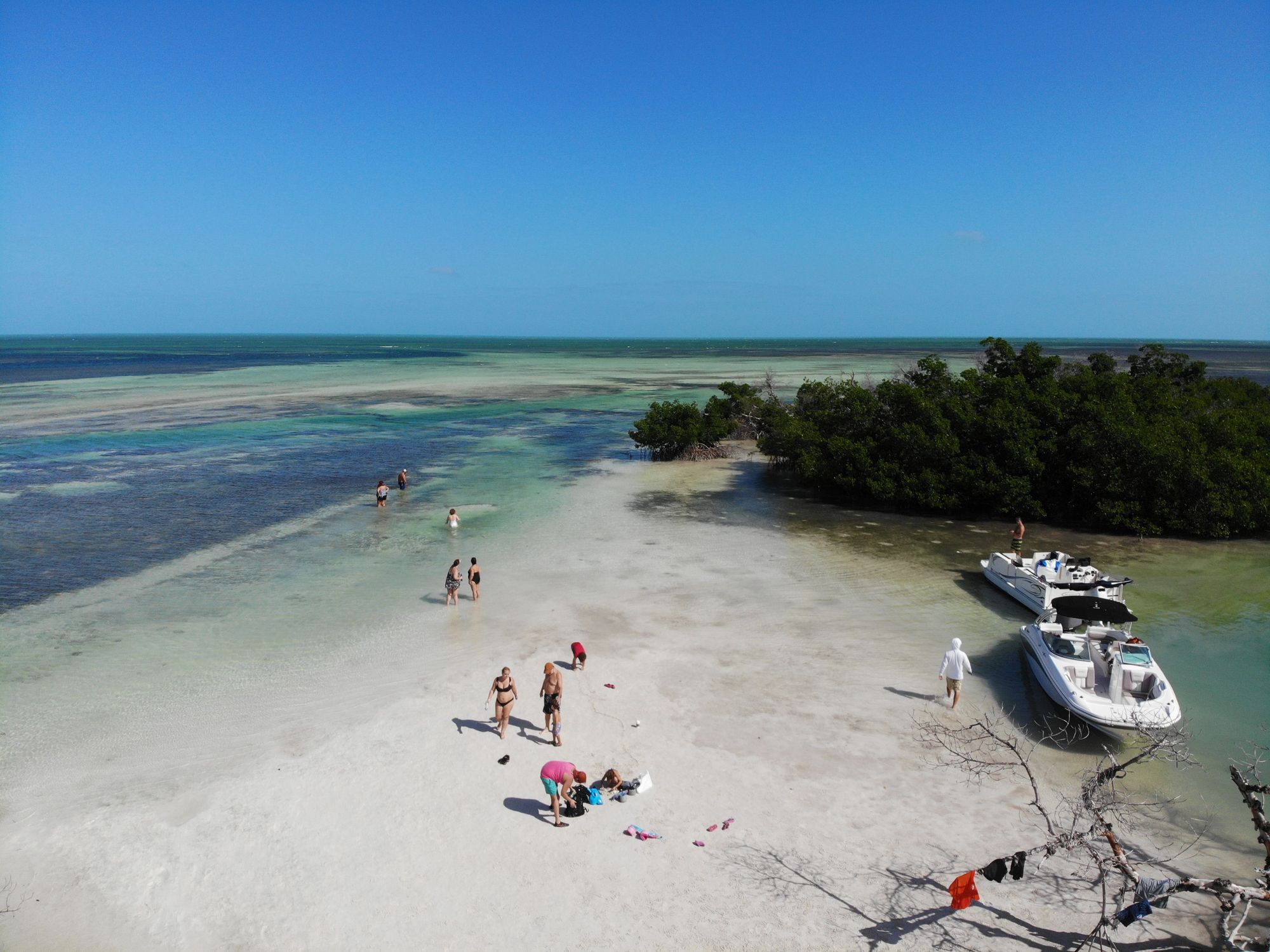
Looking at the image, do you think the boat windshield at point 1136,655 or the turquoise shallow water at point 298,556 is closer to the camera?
the boat windshield at point 1136,655

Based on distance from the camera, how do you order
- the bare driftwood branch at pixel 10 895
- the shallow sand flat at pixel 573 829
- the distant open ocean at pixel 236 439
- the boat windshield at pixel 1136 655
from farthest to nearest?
1. the distant open ocean at pixel 236 439
2. the boat windshield at pixel 1136 655
3. the bare driftwood branch at pixel 10 895
4. the shallow sand flat at pixel 573 829

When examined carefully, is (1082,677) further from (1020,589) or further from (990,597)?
(990,597)

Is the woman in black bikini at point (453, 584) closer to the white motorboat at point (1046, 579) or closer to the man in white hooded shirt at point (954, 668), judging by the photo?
the man in white hooded shirt at point (954, 668)

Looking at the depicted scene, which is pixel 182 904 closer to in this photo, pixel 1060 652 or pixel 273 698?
pixel 273 698

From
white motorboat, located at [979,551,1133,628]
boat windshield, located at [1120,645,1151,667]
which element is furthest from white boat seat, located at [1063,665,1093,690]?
white motorboat, located at [979,551,1133,628]

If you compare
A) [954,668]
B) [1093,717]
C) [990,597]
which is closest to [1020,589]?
[990,597]

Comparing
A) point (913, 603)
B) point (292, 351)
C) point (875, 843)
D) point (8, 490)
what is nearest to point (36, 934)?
point (875, 843)

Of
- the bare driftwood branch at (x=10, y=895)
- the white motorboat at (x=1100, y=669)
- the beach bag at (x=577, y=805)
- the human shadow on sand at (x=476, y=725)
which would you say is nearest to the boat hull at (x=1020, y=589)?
the white motorboat at (x=1100, y=669)

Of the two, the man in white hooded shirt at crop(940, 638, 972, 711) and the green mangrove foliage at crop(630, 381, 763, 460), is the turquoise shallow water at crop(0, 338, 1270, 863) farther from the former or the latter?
the green mangrove foliage at crop(630, 381, 763, 460)
